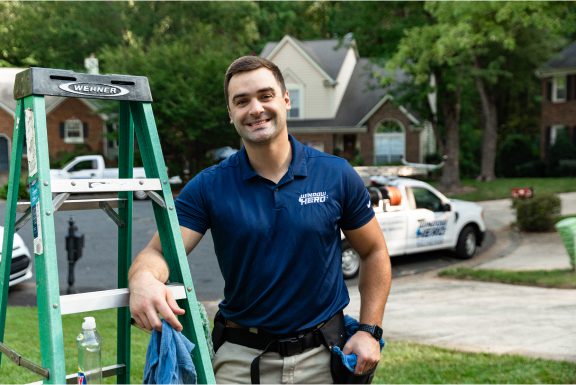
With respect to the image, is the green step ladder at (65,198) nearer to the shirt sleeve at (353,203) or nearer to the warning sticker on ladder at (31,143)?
the warning sticker on ladder at (31,143)

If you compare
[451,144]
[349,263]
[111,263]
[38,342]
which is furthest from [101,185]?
[451,144]

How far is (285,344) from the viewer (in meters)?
3.22

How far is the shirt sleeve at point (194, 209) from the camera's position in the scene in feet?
10.4

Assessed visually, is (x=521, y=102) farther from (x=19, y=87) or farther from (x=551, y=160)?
(x=19, y=87)

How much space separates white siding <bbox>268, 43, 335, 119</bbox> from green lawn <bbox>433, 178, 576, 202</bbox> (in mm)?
7747

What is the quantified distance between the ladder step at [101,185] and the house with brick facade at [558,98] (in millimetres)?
36495

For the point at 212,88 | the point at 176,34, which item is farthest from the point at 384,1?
the point at 176,34

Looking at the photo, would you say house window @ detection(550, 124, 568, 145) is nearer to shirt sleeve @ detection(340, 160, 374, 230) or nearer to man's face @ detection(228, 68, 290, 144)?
shirt sleeve @ detection(340, 160, 374, 230)

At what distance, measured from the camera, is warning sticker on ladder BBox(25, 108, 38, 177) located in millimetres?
2860

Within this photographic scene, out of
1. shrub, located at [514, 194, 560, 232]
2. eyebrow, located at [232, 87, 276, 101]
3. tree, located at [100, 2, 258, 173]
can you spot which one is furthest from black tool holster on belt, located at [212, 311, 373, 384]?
tree, located at [100, 2, 258, 173]

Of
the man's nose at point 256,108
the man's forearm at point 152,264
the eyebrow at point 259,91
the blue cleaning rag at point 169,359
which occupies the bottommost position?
the blue cleaning rag at point 169,359

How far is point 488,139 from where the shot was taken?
36.2m

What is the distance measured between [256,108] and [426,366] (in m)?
4.68

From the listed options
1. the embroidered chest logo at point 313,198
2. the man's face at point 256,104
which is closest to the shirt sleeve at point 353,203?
the embroidered chest logo at point 313,198
